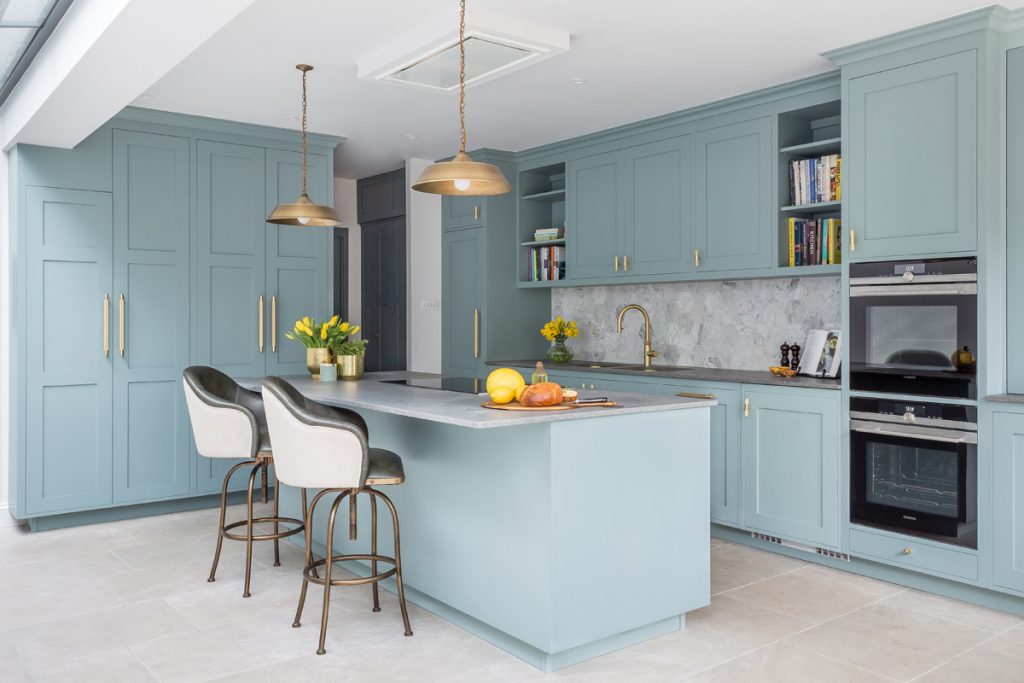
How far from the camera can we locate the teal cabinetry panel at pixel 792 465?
12.9 feet

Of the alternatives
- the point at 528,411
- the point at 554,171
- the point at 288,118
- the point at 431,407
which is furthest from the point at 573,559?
the point at 554,171

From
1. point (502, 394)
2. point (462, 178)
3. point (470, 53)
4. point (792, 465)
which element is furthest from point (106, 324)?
point (792, 465)

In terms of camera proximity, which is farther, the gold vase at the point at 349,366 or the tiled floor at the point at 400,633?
the gold vase at the point at 349,366

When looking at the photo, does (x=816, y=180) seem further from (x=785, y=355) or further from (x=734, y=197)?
(x=785, y=355)

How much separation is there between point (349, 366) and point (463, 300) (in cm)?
233

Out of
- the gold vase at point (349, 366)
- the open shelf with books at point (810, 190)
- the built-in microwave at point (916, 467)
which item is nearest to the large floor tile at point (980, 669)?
the built-in microwave at point (916, 467)

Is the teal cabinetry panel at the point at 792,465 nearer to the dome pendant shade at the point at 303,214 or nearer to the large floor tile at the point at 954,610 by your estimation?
the large floor tile at the point at 954,610

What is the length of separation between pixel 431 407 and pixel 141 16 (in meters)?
1.63

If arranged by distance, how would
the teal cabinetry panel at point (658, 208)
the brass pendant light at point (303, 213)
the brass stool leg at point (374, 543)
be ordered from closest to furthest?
the brass stool leg at point (374, 543)
the brass pendant light at point (303, 213)
the teal cabinetry panel at point (658, 208)

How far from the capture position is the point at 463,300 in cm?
633

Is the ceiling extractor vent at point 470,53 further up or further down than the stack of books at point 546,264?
further up

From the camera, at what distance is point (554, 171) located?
20.6 ft

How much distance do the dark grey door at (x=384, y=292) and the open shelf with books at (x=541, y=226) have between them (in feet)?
3.59

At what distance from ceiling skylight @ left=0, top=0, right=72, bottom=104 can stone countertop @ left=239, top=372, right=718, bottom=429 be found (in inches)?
70.1
